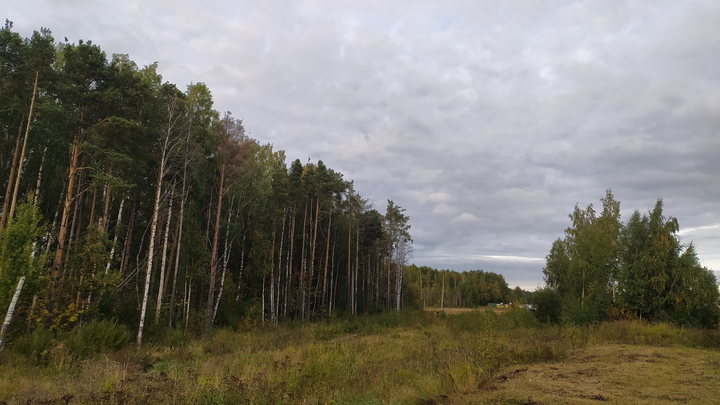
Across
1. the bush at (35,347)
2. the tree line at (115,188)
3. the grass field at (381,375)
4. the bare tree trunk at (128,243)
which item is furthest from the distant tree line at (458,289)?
the bush at (35,347)

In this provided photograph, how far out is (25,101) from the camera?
1566 cm

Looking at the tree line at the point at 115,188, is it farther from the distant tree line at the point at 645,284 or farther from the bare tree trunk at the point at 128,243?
the distant tree line at the point at 645,284

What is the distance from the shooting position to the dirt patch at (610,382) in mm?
6973

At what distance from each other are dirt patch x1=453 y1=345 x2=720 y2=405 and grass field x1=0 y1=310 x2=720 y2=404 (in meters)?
0.02

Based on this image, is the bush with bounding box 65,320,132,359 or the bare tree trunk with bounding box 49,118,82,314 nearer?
the bush with bounding box 65,320,132,359

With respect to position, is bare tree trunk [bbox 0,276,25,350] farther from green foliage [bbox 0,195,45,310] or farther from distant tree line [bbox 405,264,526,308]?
distant tree line [bbox 405,264,526,308]

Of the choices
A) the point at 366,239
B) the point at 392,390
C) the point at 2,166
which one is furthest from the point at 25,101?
the point at 366,239

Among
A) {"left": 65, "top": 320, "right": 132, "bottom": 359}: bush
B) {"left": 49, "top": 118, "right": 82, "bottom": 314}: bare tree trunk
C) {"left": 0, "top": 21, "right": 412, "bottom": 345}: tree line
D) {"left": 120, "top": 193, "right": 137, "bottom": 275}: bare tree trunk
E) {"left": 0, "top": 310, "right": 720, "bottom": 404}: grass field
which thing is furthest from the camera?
{"left": 120, "top": 193, "right": 137, "bottom": 275}: bare tree trunk

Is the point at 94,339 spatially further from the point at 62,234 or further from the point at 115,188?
the point at 115,188

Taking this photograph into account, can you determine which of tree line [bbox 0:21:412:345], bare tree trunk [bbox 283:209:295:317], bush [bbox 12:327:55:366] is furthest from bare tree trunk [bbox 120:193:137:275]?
bare tree trunk [bbox 283:209:295:317]

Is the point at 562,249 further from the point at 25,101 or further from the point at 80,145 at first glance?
the point at 25,101

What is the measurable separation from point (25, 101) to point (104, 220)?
6420mm

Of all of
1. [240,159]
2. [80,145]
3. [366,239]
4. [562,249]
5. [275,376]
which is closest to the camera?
[275,376]

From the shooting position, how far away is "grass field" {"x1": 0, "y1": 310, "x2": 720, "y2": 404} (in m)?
6.89
